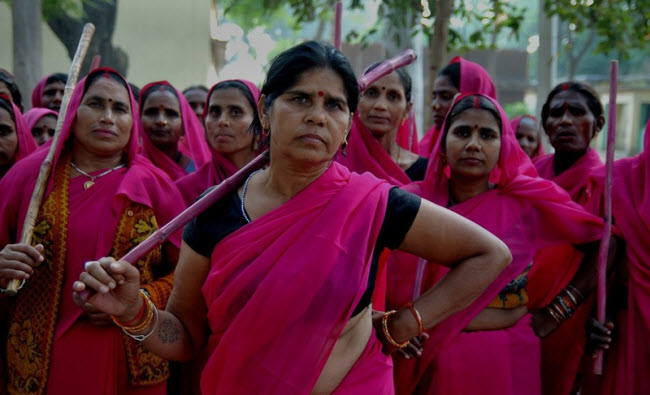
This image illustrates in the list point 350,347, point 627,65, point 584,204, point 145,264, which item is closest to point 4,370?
point 145,264

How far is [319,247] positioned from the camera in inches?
75.4

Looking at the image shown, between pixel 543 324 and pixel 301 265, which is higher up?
pixel 301 265

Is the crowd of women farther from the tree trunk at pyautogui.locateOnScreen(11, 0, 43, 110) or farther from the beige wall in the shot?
the beige wall

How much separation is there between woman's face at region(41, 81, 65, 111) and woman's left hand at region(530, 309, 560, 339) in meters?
3.86

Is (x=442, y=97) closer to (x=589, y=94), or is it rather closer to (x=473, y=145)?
(x=589, y=94)

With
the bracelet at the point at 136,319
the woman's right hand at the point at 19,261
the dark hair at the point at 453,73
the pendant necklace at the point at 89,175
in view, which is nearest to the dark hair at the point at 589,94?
the dark hair at the point at 453,73

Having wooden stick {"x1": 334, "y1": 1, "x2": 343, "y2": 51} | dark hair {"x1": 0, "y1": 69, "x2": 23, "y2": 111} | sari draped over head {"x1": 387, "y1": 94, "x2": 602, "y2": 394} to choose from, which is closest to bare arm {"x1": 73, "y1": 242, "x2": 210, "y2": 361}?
wooden stick {"x1": 334, "y1": 1, "x2": 343, "y2": 51}

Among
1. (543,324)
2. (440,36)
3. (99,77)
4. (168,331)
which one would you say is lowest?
(543,324)

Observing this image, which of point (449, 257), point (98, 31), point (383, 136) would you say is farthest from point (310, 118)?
point (98, 31)

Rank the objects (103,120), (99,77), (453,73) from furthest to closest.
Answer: (453,73)
(99,77)
(103,120)

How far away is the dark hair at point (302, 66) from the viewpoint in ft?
6.55

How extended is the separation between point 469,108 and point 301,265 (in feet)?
5.38

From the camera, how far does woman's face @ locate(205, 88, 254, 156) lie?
12.4 feet

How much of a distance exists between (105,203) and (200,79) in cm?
1123
